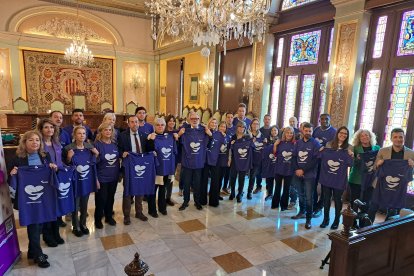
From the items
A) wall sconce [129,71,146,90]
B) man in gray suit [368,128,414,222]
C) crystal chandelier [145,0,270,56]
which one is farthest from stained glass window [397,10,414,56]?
wall sconce [129,71,146,90]

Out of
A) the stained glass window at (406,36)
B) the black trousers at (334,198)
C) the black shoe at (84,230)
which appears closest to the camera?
the black shoe at (84,230)

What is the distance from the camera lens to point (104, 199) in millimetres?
3869

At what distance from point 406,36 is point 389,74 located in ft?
2.15

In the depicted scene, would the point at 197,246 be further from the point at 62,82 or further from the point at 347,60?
the point at 62,82

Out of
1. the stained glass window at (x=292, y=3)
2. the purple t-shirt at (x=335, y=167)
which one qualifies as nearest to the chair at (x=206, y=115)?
the stained glass window at (x=292, y=3)

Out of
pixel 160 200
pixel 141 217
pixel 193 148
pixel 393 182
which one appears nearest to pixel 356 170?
pixel 393 182

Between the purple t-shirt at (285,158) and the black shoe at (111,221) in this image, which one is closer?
the black shoe at (111,221)

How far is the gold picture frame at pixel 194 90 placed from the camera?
33.6ft

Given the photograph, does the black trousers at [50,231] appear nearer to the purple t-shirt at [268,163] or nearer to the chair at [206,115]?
the purple t-shirt at [268,163]

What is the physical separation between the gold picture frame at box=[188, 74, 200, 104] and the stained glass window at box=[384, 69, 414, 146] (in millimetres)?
6430

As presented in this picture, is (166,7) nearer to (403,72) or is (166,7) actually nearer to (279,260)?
(279,260)

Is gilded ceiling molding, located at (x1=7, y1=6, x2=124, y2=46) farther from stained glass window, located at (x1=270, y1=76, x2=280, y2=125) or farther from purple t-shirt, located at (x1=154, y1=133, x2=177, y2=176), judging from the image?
purple t-shirt, located at (x1=154, y1=133, x2=177, y2=176)

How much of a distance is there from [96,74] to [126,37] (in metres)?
2.07

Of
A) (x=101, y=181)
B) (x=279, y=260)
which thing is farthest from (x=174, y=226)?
(x=279, y=260)
